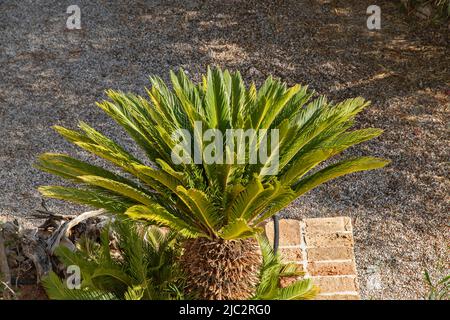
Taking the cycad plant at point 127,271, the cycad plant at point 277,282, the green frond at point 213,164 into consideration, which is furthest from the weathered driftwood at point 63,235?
the cycad plant at point 277,282

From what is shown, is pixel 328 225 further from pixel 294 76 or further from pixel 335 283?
pixel 294 76

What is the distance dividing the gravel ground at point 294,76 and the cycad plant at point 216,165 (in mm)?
1849

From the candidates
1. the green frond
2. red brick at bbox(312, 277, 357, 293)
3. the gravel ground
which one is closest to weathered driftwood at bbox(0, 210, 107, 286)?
the green frond

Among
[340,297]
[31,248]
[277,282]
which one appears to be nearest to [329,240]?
[340,297]

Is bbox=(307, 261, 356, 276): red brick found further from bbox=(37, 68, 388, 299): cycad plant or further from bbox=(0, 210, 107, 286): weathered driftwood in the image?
bbox=(0, 210, 107, 286): weathered driftwood

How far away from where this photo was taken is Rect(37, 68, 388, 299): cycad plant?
4.09 m

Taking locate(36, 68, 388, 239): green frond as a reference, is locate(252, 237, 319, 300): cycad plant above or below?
below

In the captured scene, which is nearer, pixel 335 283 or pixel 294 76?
pixel 335 283

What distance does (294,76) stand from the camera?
8.03m

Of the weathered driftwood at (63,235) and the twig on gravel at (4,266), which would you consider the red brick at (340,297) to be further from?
the twig on gravel at (4,266)

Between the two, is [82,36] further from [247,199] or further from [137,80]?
[247,199]

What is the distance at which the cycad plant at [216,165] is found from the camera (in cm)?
409

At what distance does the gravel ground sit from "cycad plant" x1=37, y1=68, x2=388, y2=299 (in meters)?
1.85

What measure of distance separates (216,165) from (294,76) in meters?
4.10
